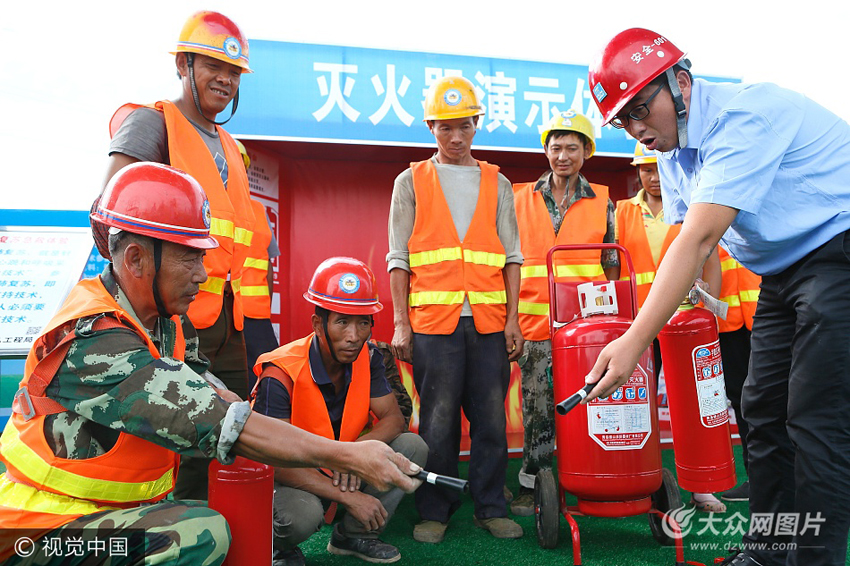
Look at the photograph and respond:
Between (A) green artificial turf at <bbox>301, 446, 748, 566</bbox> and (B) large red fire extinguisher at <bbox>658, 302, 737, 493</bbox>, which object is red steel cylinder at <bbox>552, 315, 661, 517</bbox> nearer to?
(A) green artificial turf at <bbox>301, 446, 748, 566</bbox>

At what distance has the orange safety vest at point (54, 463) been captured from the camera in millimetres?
1606

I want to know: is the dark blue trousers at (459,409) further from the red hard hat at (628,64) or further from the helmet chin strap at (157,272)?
the helmet chin strap at (157,272)

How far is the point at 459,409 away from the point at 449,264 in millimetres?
796

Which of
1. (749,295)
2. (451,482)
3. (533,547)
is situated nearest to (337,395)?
(533,547)

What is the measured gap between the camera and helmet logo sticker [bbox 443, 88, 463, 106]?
3725 millimetres

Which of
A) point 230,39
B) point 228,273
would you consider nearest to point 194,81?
point 230,39

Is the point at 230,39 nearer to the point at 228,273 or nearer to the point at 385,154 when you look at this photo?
the point at 228,273

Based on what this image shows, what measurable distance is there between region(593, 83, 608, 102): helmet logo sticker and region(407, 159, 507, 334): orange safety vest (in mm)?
1450

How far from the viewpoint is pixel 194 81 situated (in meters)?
2.81

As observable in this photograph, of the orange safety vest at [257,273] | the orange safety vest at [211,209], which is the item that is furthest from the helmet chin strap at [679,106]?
the orange safety vest at [257,273]

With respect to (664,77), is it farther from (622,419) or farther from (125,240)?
(125,240)

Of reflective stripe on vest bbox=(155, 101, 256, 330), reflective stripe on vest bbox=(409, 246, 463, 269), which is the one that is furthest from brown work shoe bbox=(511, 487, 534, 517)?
reflective stripe on vest bbox=(155, 101, 256, 330)

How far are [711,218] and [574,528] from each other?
5.32 feet

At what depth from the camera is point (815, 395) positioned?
203cm
